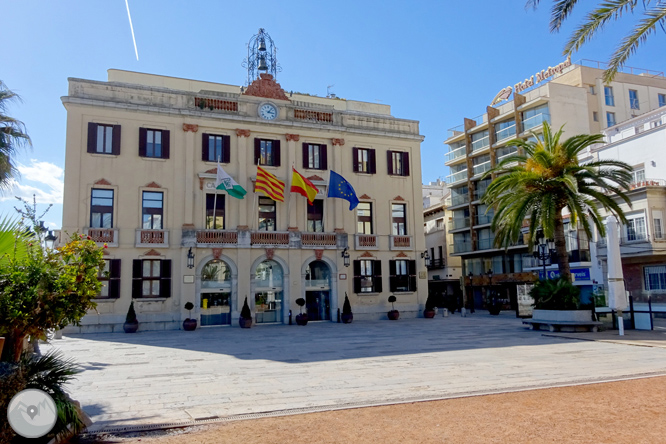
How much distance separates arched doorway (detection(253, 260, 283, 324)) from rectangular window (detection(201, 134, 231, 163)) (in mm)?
6822

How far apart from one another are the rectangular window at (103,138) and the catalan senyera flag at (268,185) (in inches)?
310

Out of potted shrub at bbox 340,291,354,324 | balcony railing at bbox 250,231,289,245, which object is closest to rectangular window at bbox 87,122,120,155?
balcony railing at bbox 250,231,289,245

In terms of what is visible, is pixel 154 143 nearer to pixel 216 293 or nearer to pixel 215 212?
pixel 215 212

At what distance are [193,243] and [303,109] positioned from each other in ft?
36.9

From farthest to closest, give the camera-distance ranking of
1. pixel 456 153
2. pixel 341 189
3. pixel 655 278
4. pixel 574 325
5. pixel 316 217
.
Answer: pixel 456 153, pixel 655 278, pixel 316 217, pixel 341 189, pixel 574 325

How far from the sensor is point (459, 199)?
189 feet

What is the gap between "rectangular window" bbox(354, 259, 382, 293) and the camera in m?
34.0

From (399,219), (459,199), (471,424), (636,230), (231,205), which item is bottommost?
(471,424)

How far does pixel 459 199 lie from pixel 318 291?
29071 mm

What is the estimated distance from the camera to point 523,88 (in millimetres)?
54375

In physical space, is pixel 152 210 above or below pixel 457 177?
below

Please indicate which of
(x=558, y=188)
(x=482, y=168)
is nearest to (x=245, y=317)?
(x=558, y=188)

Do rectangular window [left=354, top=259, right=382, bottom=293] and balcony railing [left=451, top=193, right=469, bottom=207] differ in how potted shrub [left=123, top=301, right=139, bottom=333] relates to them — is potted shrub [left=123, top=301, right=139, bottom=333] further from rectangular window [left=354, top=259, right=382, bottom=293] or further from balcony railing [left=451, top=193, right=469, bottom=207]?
balcony railing [left=451, top=193, right=469, bottom=207]

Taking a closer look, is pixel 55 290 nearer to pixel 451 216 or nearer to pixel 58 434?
pixel 58 434
